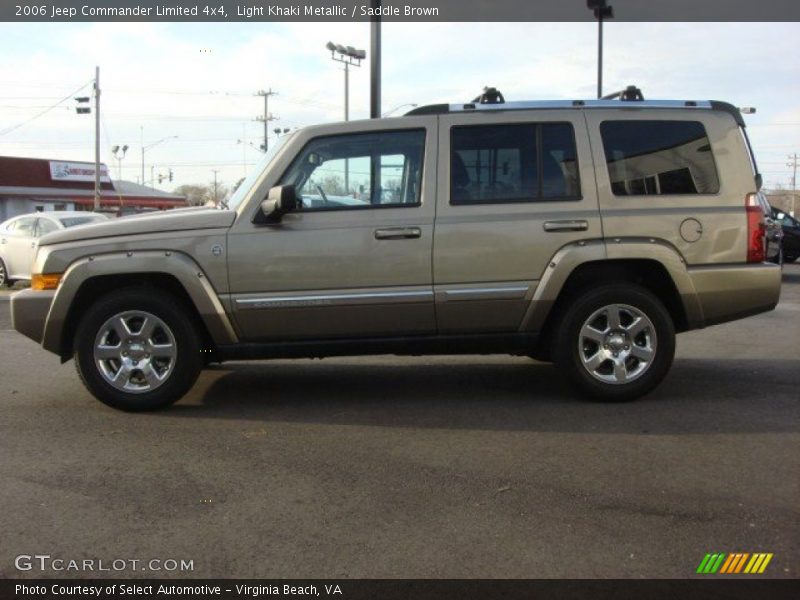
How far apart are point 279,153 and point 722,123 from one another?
327 cm

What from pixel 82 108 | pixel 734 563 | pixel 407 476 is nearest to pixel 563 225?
pixel 407 476

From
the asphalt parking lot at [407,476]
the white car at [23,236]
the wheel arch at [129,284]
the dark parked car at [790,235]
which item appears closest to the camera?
the asphalt parking lot at [407,476]

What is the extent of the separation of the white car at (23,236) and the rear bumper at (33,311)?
32.3ft

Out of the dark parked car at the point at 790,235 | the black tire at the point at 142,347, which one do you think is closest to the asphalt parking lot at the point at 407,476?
the black tire at the point at 142,347

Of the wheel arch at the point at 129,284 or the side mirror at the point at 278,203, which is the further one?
the wheel arch at the point at 129,284

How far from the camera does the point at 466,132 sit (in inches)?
211

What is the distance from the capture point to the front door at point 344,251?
204 inches

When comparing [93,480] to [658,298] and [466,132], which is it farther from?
[658,298]

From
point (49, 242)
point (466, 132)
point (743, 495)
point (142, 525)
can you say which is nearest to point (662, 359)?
point (743, 495)

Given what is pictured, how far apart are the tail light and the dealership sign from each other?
56.4 meters

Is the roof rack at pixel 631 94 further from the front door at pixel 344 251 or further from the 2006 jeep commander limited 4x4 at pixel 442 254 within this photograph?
the front door at pixel 344 251

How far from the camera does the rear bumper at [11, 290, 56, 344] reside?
522 centimetres

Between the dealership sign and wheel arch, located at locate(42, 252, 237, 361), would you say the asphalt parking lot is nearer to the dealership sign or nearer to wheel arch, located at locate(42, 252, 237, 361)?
wheel arch, located at locate(42, 252, 237, 361)
